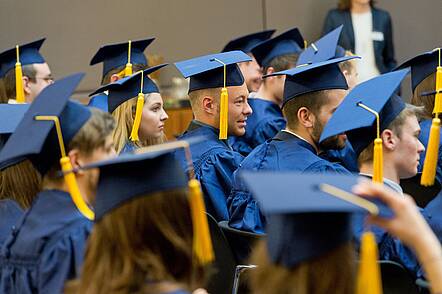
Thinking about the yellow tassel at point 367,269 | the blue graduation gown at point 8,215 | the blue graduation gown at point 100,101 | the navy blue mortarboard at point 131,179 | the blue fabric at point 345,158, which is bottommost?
the blue fabric at point 345,158

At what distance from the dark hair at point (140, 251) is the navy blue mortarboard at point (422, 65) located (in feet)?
9.53

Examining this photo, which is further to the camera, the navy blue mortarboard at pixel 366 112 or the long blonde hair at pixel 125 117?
the long blonde hair at pixel 125 117

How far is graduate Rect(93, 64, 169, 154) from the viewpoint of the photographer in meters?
4.52

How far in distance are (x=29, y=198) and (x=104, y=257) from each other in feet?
3.45

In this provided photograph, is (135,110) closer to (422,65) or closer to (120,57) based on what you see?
(120,57)

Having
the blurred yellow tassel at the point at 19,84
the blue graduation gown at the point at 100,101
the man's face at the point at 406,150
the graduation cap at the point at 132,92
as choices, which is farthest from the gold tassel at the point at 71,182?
the blurred yellow tassel at the point at 19,84

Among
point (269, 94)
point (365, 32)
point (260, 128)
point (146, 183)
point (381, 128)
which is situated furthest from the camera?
point (365, 32)

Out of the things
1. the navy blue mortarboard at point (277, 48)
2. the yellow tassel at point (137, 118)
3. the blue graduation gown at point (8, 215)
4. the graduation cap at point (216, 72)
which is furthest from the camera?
the navy blue mortarboard at point (277, 48)

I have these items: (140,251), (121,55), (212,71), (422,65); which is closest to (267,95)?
(121,55)

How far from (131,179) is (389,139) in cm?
162

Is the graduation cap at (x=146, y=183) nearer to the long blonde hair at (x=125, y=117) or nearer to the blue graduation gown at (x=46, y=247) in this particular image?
the blue graduation gown at (x=46, y=247)

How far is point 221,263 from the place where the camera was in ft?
12.5

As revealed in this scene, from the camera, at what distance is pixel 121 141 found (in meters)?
4.52

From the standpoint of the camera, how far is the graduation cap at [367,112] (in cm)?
329
